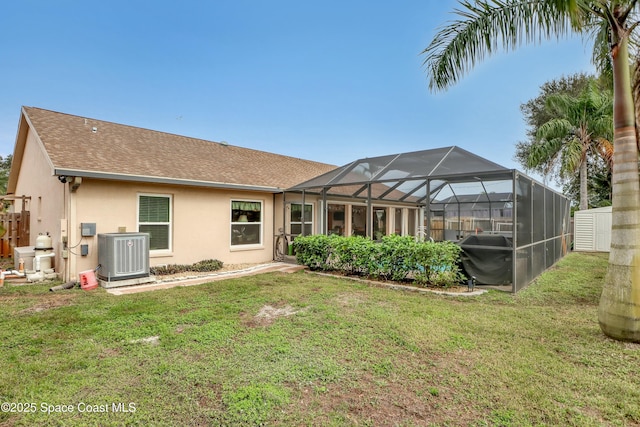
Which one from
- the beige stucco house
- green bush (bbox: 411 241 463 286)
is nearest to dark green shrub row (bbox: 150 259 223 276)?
the beige stucco house

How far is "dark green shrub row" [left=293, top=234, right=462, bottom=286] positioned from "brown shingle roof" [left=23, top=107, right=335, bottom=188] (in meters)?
3.23

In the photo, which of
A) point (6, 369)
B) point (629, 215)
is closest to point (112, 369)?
point (6, 369)

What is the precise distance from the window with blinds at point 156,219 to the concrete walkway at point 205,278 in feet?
4.32

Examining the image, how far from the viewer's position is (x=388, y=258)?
7.38 metres

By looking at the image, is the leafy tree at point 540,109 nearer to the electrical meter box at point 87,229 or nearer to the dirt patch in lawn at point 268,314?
the dirt patch in lawn at point 268,314

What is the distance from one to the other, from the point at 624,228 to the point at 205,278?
7905 mm

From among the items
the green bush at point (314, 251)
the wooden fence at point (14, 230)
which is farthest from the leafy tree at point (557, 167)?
the wooden fence at point (14, 230)

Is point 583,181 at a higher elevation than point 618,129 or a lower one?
higher

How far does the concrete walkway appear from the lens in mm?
6637

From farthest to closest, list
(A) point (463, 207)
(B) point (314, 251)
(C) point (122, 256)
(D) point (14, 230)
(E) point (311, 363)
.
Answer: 1. (A) point (463, 207)
2. (D) point (14, 230)
3. (B) point (314, 251)
4. (C) point (122, 256)
5. (E) point (311, 363)

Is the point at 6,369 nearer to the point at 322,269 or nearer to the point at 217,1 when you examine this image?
the point at 322,269

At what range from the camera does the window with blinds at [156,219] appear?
26.4ft

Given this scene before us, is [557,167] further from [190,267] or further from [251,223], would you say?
[190,267]

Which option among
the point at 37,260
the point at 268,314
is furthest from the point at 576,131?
the point at 37,260
